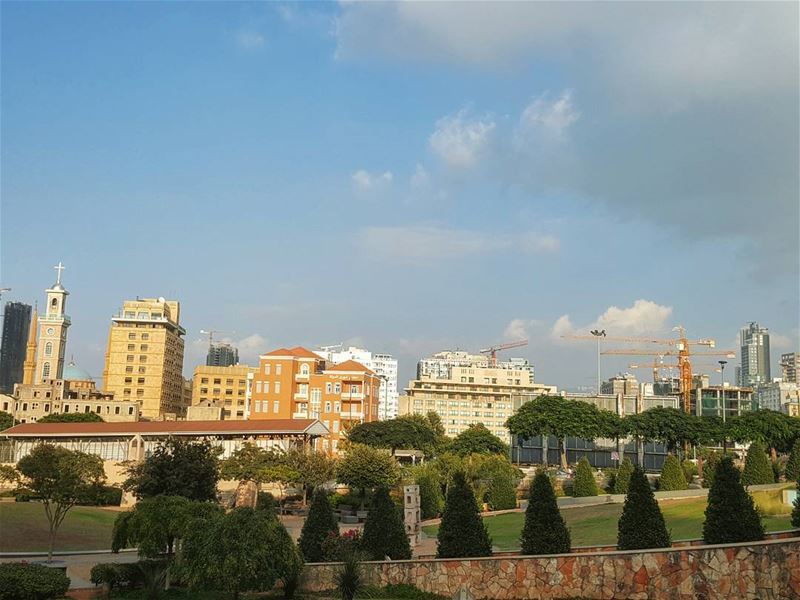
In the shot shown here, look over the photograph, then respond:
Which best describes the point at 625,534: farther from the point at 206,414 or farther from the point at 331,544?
the point at 206,414

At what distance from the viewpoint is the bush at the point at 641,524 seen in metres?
26.9

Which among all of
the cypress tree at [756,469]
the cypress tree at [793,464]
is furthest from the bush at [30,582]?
the cypress tree at [793,464]

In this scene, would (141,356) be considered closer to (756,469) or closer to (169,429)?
(169,429)

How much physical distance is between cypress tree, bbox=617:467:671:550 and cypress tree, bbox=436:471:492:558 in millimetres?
5037

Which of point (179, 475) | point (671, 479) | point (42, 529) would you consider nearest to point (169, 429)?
point (42, 529)

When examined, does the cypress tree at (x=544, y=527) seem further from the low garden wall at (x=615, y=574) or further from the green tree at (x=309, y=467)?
the green tree at (x=309, y=467)

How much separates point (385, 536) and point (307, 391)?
74.9 meters

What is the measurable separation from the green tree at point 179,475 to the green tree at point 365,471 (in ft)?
80.6

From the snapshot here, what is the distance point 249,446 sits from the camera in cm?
6806

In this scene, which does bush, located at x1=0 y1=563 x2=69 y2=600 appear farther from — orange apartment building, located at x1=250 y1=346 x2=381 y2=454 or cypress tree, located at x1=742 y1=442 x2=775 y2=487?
orange apartment building, located at x1=250 y1=346 x2=381 y2=454

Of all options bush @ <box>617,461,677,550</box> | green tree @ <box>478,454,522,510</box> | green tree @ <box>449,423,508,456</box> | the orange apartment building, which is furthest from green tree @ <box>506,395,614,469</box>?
bush @ <box>617,461,677,550</box>

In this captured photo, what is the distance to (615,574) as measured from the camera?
85.0ft

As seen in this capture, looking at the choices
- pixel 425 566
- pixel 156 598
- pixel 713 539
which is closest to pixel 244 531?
pixel 156 598

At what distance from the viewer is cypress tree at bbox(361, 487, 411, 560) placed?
3091 cm
